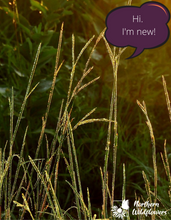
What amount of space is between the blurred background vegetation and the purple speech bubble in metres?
0.15

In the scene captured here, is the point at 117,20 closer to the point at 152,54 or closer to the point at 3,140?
the point at 152,54

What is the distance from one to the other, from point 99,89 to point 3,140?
54 centimetres

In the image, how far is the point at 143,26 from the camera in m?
1.18

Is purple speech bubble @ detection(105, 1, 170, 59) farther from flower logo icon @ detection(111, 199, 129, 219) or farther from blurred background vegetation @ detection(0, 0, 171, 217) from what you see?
flower logo icon @ detection(111, 199, 129, 219)

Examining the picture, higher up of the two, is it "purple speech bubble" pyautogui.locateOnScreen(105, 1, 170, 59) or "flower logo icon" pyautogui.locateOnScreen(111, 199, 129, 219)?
"purple speech bubble" pyautogui.locateOnScreen(105, 1, 170, 59)

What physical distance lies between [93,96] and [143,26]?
0.47 metres

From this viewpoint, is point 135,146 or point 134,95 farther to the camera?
point 134,95

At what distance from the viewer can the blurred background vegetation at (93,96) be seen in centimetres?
121

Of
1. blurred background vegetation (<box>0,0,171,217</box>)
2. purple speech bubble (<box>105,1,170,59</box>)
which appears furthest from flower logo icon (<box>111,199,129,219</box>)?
purple speech bubble (<box>105,1,170,59</box>)

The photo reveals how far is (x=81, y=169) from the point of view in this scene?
1.22 meters

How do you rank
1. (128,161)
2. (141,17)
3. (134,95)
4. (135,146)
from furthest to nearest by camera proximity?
1. (134,95)
2. (135,146)
3. (128,161)
4. (141,17)

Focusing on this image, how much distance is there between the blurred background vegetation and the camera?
47.7 inches

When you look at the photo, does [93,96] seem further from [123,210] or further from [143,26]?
[123,210]

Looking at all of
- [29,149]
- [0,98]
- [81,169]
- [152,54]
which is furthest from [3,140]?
[152,54]
